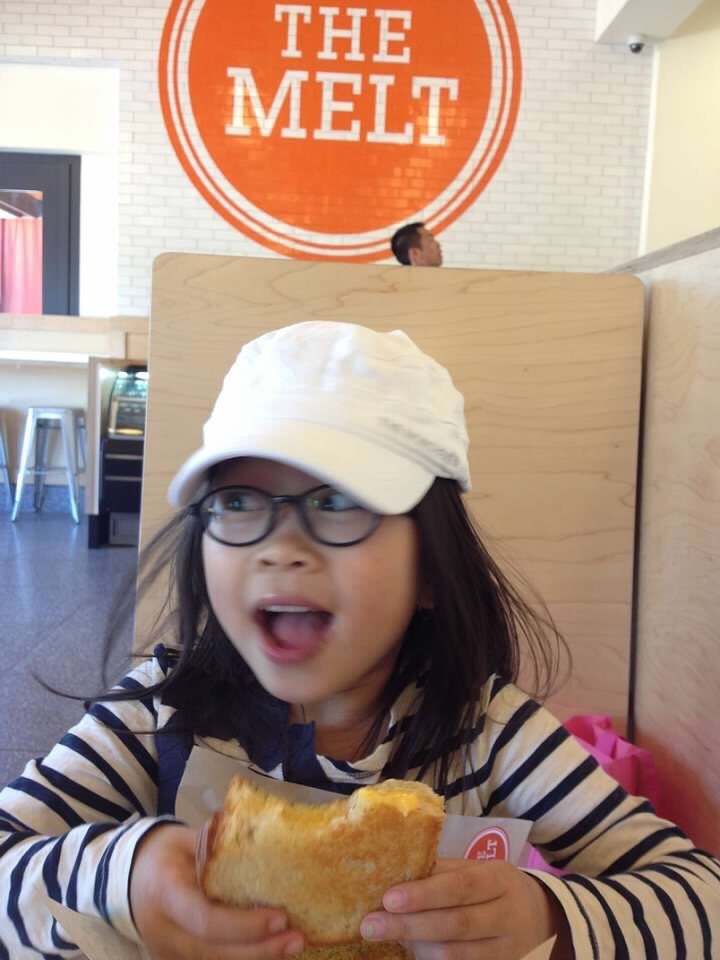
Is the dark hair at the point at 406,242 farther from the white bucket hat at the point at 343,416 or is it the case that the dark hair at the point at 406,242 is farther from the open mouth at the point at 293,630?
the open mouth at the point at 293,630

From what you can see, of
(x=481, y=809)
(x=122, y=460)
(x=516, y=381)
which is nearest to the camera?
(x=481, y=809)

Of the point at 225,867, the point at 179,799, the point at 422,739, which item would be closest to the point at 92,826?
the point at 179,799

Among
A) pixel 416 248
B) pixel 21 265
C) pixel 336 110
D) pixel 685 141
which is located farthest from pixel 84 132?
pixel 685 141

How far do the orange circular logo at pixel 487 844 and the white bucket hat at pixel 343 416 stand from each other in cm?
31

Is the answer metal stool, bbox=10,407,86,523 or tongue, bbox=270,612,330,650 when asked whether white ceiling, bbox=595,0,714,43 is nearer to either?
metal stool, bbox=10,407,86,523

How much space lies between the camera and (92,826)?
729 mm

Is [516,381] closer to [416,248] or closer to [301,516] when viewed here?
[301,516]

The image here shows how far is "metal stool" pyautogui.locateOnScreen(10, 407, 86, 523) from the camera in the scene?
5711 millimetres

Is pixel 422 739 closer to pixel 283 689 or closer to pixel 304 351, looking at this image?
pixel 283 689

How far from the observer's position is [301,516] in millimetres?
735

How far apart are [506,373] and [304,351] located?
2.18 ft

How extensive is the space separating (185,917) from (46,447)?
19.8 ft

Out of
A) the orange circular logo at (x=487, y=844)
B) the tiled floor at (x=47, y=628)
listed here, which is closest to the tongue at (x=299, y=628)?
the orange circular logo at (x=487, y=844)

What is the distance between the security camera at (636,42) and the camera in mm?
5359
